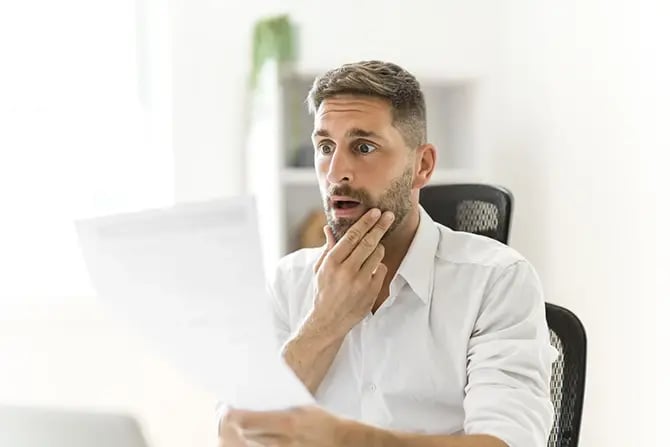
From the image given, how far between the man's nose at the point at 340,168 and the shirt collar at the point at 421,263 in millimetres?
147

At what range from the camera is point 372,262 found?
1414 millimetres

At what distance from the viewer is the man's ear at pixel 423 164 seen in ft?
5.06

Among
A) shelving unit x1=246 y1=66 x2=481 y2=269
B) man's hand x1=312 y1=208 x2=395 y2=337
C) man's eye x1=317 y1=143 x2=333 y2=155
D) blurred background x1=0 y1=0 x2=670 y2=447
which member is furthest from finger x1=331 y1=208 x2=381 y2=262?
shelving unit x1=246 y1=66 x2=481 y2=269

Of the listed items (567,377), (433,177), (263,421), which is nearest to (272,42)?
(433,177)

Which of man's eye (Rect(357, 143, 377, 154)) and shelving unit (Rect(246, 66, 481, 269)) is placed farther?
shelving unit (Rect(246, 66, 481, 269))

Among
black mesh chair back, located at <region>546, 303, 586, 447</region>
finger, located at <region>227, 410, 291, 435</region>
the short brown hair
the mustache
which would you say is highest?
the short brown hair

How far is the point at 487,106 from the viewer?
287 cm

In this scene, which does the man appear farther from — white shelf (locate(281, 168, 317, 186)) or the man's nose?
white shelf (locate(281, 168, 317, 186))

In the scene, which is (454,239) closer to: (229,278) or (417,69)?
(229,278)

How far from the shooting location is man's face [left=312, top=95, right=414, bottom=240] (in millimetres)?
1443

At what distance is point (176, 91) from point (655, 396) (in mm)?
1598

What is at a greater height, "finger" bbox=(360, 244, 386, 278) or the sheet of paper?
the sheet of paper

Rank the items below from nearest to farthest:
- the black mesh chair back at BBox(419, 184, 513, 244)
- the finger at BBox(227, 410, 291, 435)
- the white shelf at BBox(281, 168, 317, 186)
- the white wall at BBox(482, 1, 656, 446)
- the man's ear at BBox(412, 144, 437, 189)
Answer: the finger at BBox(227, 410, 291, 435)
the man's ear at BBox(412, 144, 437, 189)
the black mesh chair back at BBox(419, 184, 513, 244)
the white wall at BBox(482, 1, 656, 446)
the white shelf at BBox(281, 168, 317, 186)

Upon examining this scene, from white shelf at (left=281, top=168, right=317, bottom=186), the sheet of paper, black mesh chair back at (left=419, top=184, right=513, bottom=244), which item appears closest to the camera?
the sheet of paper
